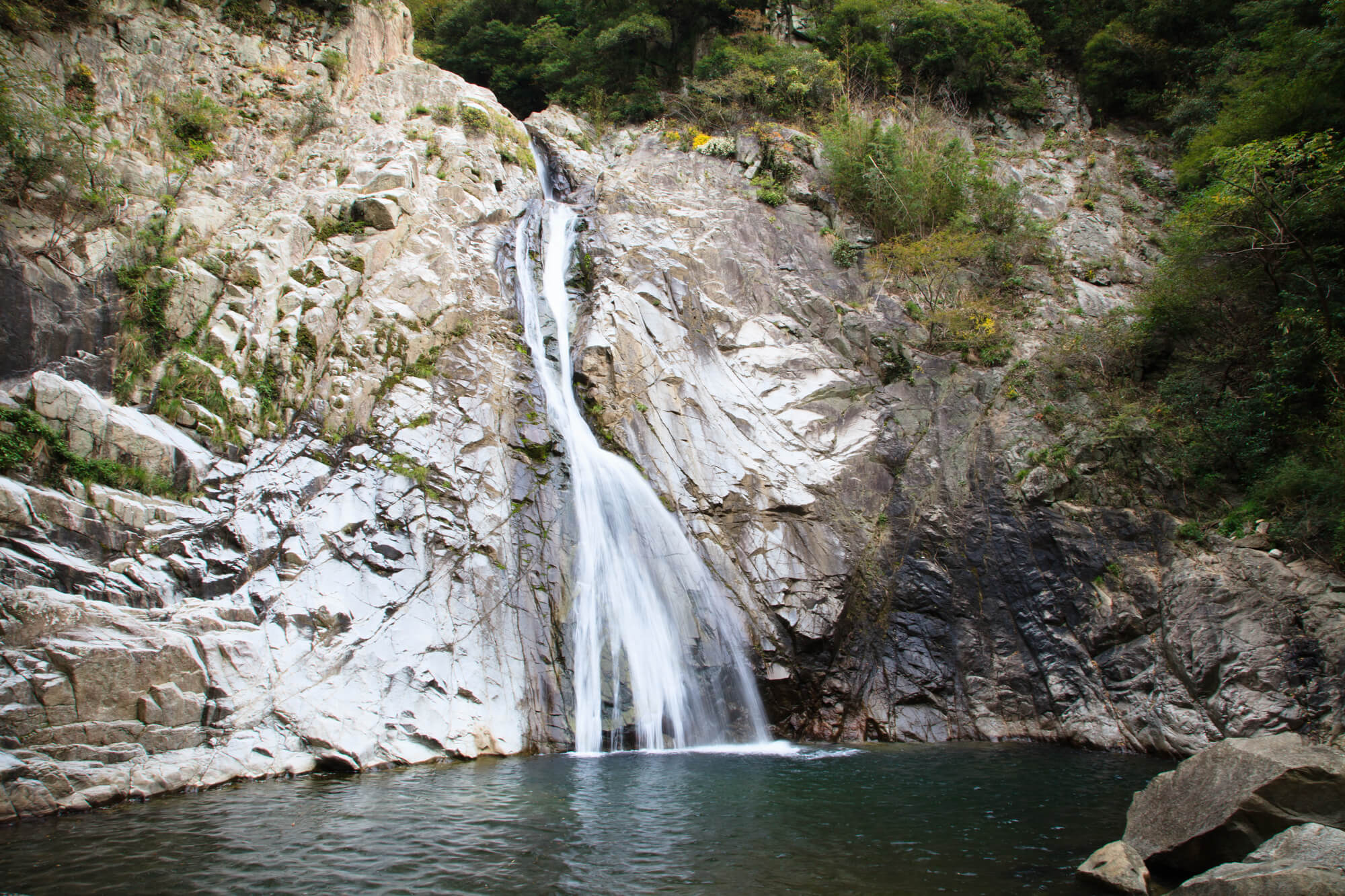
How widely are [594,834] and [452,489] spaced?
8541 millimetres

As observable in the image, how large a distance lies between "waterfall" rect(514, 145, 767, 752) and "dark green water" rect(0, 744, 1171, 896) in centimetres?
236

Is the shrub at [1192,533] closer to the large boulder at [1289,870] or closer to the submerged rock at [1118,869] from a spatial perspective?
the submerged rock at [1118,869]

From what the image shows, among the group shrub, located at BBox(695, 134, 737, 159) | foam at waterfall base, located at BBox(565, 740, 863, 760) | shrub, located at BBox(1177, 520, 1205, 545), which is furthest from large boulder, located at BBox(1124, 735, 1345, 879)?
shrub, located at BBox(695, 134, 737, 159)

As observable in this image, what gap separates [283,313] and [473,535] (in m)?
6.70

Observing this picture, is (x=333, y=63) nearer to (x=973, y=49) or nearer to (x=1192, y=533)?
(x=973, y=49)

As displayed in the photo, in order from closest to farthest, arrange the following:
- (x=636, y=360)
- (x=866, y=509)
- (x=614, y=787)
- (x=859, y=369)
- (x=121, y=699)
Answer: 1. (x=121, y=699)
2. (x=614, y=787)
3. (x=866, y=509)
4. (x=636, y=360)
5. (x=859, y=369)

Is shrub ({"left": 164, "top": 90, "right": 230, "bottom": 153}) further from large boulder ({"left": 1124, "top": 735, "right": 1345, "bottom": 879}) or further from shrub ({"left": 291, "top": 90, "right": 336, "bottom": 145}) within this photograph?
large boulder ({"left": 1124, "top": 735, "right": 1345, "bottom": 879})

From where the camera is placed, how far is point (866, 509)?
16172 mm

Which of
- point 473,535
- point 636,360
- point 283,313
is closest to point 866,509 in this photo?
point 636,360

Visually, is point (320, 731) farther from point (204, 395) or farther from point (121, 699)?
point (204, 395)

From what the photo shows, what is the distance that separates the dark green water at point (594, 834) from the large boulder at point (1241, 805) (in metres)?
0.91

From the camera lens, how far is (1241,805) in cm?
595

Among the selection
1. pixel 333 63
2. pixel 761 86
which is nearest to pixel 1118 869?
pixel 333 63

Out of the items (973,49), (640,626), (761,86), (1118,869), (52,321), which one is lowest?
(1118,869)
